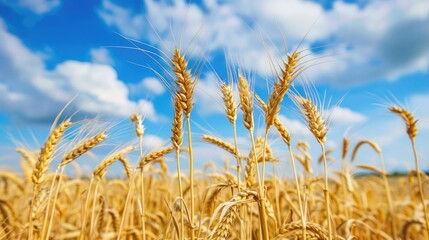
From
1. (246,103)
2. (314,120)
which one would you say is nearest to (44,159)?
(246,103)

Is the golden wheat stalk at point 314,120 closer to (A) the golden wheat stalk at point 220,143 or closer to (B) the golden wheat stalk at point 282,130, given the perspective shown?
(B) the golden wheat stalk at point 282,130

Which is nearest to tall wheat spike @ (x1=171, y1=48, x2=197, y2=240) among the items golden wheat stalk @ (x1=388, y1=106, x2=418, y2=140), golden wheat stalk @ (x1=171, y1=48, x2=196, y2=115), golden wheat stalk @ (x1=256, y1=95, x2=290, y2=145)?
golden wheat stalk @ (x1=171, y1=48, x2=196, y2=115)

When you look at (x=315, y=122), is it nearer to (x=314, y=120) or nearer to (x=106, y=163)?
(x=314, y=120)

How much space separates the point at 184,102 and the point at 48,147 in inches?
34.8

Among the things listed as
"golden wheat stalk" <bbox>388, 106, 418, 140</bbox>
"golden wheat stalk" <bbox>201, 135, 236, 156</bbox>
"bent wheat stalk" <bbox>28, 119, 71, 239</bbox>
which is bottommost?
"bent wheat stalk" <bbox>28, 119, 71, 239</bbox>

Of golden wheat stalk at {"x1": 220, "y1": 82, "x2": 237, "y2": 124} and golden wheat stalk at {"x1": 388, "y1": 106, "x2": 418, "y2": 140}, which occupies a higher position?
golden wheat stalk at {"x1": 388, "y1": 106, "x2": 418, "y2": 140}

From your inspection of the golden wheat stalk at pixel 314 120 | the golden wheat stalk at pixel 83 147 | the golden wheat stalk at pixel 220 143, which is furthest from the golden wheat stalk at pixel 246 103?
the golden wheat stalk at pixel 83 147

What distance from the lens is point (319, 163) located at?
5.70m

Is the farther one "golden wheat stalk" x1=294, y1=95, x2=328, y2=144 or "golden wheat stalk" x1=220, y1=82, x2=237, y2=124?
"golden wheat stalk" x1=220, y1=82, x2=237, y2=124

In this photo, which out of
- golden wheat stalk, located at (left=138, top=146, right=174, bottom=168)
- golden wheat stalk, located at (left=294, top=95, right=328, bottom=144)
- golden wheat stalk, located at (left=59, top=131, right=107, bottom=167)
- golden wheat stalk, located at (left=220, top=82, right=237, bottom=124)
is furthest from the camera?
golden wheat stalk, located at (left=138, top=146, right=174, bottom=168)

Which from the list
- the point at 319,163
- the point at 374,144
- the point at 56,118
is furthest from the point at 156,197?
the point at 56,118

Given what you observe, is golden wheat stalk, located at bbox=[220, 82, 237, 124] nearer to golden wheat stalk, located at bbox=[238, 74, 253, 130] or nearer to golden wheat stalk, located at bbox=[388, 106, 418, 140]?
golden wheat stalk, located at bbox=[238, 74, 253, 130]

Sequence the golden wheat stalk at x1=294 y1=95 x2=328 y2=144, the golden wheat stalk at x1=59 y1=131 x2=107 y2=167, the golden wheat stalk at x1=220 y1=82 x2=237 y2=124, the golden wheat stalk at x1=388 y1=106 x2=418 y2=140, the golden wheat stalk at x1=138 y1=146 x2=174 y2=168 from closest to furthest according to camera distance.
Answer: the golden wheat stalk at x1=294 y1=95 x2=328 y2=144 < the golden wheat stalk at x1=220 y1=82 x2=237 y2=124 < the golden wheat stalk at x1=59 y1=131 x2=107 y2=167 < the golden wheat stalk at x1=138 y1=146 x2=174 y2=168 < the golden wheat stalk at x1=388 y1=106 x2=418 y2=140

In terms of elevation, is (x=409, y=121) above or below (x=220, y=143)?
above
